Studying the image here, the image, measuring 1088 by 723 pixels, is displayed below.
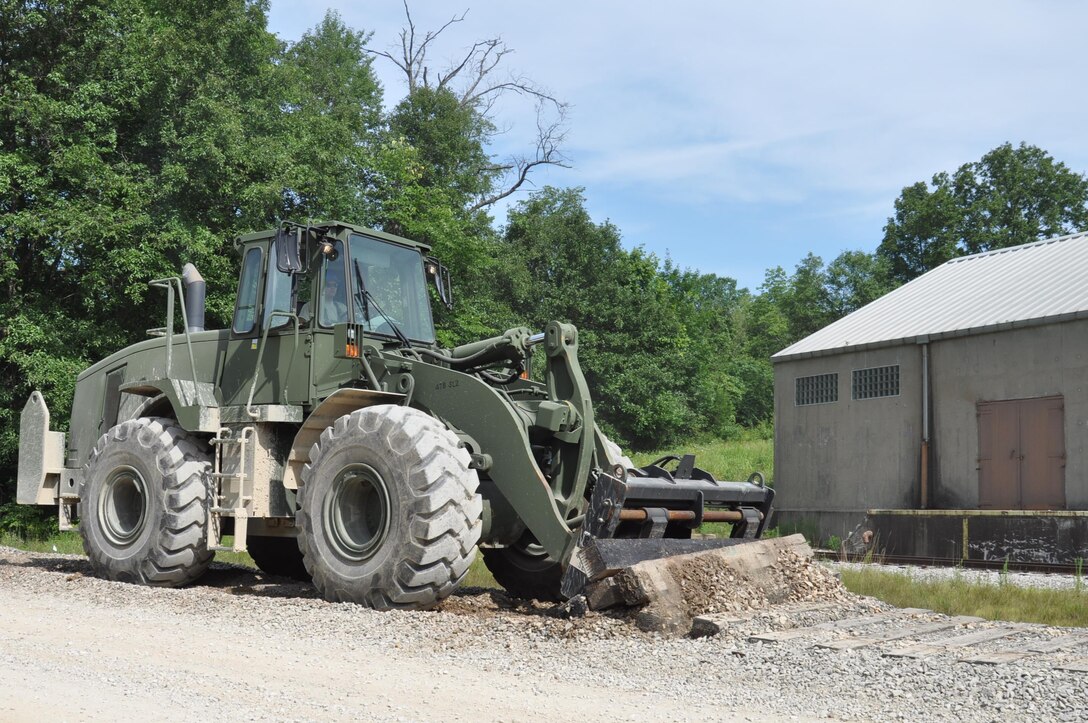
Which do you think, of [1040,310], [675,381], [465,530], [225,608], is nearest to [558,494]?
[465,530]

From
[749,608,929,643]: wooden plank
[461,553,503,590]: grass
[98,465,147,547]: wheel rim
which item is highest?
[98,465,147,547]: wheel rim

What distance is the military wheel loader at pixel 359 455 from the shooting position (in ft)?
25.6

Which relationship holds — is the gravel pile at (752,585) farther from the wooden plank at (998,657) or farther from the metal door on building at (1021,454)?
the metal door on building at (1021,454)

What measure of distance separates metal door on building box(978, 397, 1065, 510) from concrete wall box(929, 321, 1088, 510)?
0.14 m

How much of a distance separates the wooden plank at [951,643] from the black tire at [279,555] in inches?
279

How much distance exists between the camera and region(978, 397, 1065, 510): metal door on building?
17.7 metres

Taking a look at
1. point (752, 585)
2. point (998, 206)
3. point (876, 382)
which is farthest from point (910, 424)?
point (998, 206)

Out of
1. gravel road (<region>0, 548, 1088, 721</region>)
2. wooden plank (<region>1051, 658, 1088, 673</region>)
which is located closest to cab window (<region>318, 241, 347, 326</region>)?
gravel road (<region>0, 548, 1088, 721</region>)

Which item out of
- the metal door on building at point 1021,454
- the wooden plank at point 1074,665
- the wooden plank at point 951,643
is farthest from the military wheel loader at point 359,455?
the metal door on building at point 1021,454

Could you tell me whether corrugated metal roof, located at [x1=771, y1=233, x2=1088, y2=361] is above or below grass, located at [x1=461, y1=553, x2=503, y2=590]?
above

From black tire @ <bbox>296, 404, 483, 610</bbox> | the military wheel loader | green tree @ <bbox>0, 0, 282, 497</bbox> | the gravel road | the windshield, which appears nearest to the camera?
the gravel road

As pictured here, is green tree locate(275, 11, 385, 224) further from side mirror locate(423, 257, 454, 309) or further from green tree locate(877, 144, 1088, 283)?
green tree locate(877, 144, 1088, 283)

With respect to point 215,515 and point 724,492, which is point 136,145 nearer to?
point 215,515

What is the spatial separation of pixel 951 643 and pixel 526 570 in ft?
13.7
